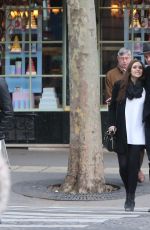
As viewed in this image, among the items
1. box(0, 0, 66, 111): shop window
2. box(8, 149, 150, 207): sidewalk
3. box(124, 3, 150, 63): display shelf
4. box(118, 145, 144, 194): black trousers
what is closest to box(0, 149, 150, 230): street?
box(8, 149, 150, 207): sidewalk

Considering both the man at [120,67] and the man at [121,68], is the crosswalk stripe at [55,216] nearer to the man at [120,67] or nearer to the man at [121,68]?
the man at [121,68]

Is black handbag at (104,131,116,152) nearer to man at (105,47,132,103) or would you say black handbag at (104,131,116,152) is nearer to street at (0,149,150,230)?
street at (0,149,150,230)

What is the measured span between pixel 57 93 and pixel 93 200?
573 centimetres

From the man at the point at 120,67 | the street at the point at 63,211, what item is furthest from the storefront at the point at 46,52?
the man at the point at 120,67

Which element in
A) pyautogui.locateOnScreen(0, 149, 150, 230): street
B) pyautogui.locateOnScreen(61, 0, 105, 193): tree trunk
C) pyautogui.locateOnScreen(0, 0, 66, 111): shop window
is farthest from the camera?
pyautogui.locateOnScreen(0, 0, 66, 111): shop window

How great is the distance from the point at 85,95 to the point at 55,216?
2.33 meters

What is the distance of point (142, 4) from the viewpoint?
1528 cm

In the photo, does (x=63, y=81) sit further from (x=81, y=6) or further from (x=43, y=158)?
(x=81, y=6)

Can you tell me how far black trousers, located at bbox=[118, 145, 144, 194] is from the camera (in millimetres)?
8891

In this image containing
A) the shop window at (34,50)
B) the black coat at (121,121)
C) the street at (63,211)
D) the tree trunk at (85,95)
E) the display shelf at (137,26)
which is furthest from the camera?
the shop window at (34,50)

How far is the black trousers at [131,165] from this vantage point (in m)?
8.89

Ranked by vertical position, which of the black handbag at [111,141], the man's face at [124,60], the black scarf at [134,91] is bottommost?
the black handbag at [111,141]

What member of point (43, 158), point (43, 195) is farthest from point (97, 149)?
point (43, 158)

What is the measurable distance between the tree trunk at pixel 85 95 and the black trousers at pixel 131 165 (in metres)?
1.50
